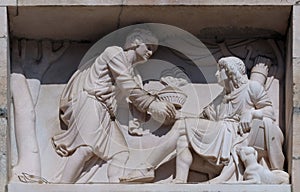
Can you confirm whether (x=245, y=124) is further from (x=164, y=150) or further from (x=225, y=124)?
(x=164, y=150)

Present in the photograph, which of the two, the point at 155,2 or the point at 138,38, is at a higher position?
the point at 155,2

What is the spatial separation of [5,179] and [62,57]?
103 cm

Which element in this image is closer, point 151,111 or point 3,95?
point 3,95

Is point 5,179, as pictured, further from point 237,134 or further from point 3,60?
point 237,134

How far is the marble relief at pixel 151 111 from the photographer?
38.4 ft

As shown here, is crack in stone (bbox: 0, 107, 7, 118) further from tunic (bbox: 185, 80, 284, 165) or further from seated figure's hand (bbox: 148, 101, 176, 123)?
tunic (bbox: 185, 80, 284, 165)

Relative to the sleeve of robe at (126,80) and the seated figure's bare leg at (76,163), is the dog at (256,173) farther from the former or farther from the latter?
the seated figure's bare leg at (76,163)

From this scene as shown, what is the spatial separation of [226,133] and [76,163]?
0.97 meters

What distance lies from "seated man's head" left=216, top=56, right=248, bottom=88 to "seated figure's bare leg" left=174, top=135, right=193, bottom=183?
498 mm

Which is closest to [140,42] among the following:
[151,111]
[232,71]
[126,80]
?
[126,80]

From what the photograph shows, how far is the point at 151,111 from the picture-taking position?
11820 mm

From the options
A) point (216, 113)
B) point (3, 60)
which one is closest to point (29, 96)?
point (3, 60)

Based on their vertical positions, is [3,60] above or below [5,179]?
above

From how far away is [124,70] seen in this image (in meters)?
11.9
